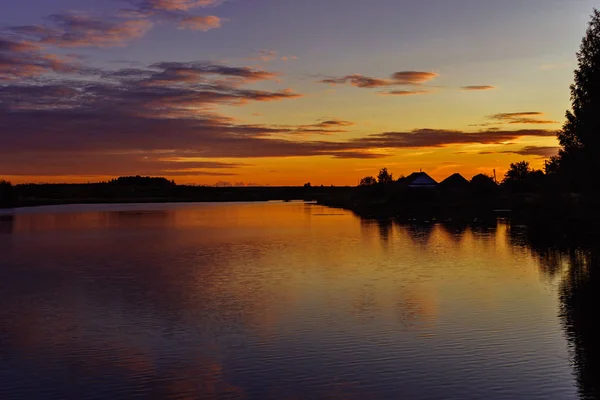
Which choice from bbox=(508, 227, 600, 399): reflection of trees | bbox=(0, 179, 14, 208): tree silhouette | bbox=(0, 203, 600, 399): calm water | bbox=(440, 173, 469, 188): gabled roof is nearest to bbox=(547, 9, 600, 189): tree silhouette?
bbox=(508, 227, 600, 399): reflection of trees

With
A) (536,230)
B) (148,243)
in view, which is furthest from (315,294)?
(536,230)

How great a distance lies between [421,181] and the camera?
433 feet

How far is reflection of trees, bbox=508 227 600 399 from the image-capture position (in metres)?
14.1

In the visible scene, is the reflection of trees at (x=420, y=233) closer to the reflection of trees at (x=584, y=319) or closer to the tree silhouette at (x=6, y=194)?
the reflection of trees at (x=584, y=319)

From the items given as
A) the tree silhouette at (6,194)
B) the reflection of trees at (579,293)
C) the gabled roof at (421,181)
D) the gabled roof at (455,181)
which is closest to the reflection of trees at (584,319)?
the reflection of trees at (579,293)

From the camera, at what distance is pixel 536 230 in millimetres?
56531

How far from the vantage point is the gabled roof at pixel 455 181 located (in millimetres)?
127731

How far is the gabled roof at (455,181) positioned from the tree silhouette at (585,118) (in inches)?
2684

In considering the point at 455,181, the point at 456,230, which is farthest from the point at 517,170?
the point at 456,230

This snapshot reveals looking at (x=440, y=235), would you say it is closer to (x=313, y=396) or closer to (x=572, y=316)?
(x=572, y=316)

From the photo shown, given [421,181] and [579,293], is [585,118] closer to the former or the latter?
[579,293]

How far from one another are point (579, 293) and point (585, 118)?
26.6 metres

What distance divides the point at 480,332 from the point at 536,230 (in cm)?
4161

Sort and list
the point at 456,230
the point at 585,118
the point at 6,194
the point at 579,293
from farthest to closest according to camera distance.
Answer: the point at 6,194
the point at 456,230
the point at 585,118
the point at 579,293
